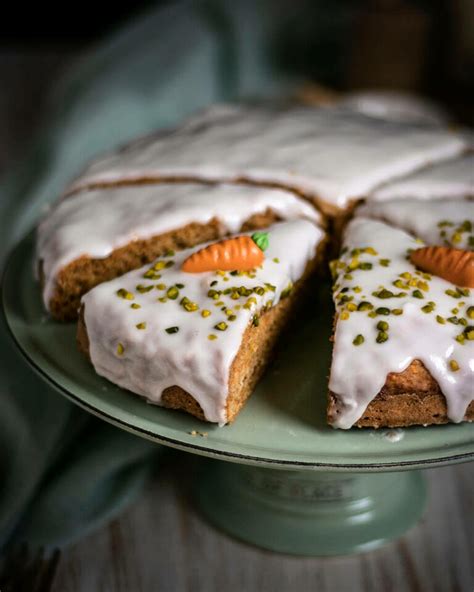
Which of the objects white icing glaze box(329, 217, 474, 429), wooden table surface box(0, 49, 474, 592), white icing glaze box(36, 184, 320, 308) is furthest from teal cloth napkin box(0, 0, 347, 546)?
white icing glaze box(329, 217, 474, 429)

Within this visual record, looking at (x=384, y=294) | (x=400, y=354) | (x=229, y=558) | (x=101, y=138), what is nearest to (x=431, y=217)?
(x=384, y=294)

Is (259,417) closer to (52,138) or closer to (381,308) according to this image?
(381,308)

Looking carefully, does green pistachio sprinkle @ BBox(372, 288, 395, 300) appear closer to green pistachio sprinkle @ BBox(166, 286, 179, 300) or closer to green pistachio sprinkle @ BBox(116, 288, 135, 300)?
green pistachio sprinkle @ BBox(166, 286, 179, 300)

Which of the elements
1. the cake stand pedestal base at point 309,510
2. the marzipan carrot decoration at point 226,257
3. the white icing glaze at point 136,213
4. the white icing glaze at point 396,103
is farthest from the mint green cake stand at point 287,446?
the white icing glaze at point 396,103

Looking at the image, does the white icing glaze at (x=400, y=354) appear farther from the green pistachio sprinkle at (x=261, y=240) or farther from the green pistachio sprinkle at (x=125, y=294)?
the green pistachio sprinkle at (x=125, y=294)

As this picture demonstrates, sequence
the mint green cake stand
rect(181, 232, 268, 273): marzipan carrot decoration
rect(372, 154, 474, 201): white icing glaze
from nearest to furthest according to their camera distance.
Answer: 1. the mint green cake stand
2. rect(181, 232, 268, 273): marzipan carrot decoration
3. rect(372, 154, 474, 201): white icing glaze
